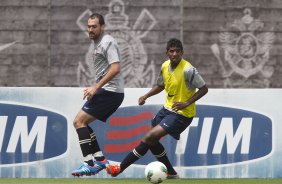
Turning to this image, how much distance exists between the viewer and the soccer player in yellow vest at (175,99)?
1052cm

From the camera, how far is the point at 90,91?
384 inches

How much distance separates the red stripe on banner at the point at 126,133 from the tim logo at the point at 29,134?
0.55 m

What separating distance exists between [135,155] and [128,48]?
759 cm

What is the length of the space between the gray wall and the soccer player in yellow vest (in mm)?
6632

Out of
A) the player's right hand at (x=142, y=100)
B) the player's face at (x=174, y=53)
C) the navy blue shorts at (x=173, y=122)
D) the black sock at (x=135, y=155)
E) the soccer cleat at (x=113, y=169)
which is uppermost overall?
the player's face at (x=174, y=53)

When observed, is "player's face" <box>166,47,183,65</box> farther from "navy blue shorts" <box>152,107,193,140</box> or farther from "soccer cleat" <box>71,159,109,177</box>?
"soccer cleat" <box>71,159,109,177</box>

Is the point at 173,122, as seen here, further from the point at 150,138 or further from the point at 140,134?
the point at 140,134

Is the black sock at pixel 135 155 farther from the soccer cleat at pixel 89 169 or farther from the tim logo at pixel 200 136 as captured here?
the tim logo at pixel 200 136

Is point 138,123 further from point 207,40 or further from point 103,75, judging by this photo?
point 207,40

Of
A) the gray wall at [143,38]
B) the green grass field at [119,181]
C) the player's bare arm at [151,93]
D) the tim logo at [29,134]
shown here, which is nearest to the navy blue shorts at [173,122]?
the player's bare arm at [151,93]

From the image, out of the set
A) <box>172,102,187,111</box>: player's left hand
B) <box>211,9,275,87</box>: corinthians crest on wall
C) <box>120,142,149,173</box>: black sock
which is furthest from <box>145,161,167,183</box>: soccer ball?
<box>211,9,275,87</box>: corinthians crest on wall

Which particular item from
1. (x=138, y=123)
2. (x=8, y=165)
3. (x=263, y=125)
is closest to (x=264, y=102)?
(x=263, y=125)

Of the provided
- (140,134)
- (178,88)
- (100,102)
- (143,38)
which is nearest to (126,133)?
(140,134)

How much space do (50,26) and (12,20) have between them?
70 centimetres
